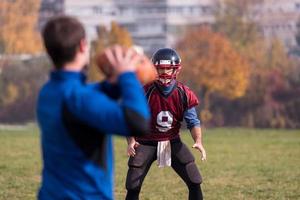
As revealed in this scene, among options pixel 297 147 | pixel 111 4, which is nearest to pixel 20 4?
pixel 111 4

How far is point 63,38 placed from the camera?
3.76 m

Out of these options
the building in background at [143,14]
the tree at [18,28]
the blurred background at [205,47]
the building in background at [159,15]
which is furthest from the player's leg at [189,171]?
the building in background at [143,14]

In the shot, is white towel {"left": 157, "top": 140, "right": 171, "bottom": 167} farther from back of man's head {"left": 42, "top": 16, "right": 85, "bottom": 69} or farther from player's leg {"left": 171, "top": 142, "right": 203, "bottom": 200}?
back of man's head {"left": 42, "top": 16, "right": 85, "bottom": 69}

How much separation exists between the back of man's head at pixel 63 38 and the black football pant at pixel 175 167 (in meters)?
4.38

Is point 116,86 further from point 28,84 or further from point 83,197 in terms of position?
point 28,84

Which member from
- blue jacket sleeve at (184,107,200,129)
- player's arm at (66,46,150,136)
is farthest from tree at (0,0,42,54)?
player's arm at (66,46,150,136)

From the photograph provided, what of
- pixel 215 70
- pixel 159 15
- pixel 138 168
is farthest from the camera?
pixel 159 15

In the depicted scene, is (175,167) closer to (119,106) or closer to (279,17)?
(119,106)

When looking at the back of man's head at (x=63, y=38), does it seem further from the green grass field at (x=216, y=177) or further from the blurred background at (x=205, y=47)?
the blurred background at (x=205, y=47)

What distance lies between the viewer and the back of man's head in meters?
3.76

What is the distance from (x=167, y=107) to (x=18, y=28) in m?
66.8

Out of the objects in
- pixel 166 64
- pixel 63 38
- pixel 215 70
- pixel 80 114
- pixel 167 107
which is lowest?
pixel 215 70

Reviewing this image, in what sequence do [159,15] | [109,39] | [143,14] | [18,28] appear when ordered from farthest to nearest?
1. [143,14]
2. [159,15]
3. [18,28]
4. [109,39]

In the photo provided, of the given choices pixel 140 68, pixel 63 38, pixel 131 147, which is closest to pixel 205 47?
pixel 131 147
